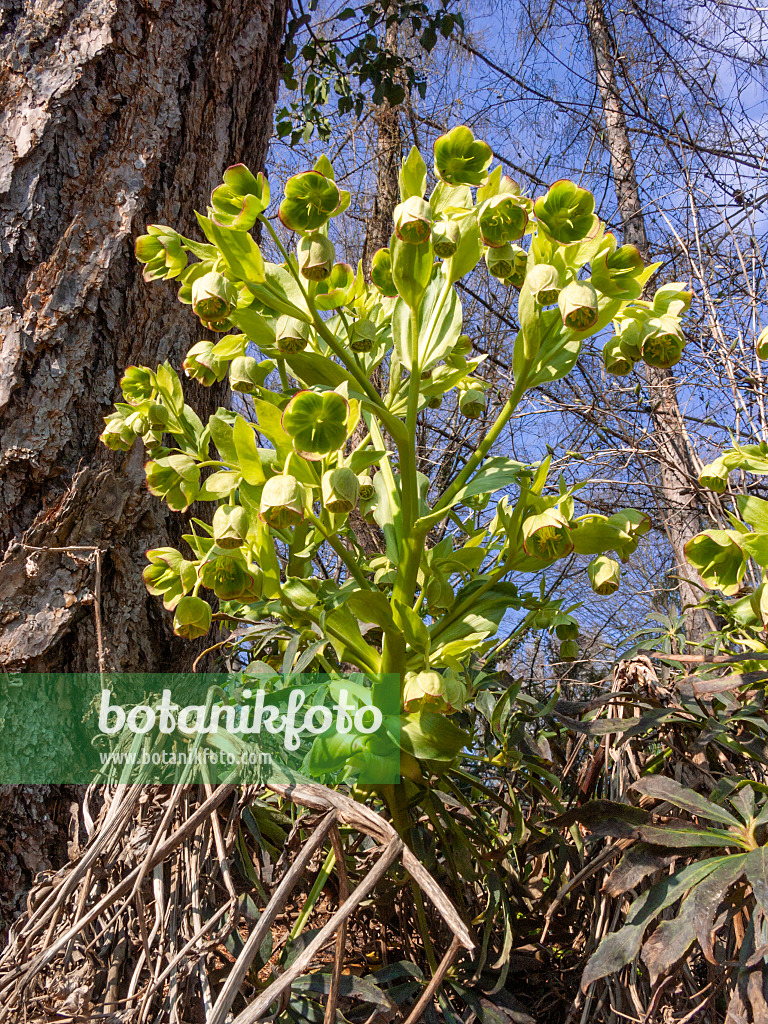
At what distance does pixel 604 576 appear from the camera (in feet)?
1.96

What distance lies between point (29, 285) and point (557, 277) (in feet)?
2.18

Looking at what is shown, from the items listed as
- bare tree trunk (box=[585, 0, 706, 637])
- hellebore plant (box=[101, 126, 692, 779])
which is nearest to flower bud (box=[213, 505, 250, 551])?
hellebore plant (box=[101, 126, 692, 779])

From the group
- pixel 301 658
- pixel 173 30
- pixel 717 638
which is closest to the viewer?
pixel 301 658

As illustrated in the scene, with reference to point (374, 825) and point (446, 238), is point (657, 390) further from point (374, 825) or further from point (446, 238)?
point (374, 825)

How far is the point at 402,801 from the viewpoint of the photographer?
22.0 inches

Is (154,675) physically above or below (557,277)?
below

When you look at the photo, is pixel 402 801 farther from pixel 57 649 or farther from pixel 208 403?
pixel 208 403

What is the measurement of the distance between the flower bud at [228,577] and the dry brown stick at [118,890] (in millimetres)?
146

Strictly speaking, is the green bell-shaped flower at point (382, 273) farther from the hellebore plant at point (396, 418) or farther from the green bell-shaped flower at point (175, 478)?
the green bell-shaped flower at point (175, 478)

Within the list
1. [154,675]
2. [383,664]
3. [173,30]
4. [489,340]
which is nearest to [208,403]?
[154,675]

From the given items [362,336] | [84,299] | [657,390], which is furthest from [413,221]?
[657,390]

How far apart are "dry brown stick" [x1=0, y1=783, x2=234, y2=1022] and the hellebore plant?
0.12 m

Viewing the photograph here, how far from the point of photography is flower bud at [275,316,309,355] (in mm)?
602

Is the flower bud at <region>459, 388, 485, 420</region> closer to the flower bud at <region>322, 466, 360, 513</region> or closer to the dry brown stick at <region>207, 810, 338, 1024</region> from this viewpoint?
the flower bud at <region>322, 466, 360, 513</region>
